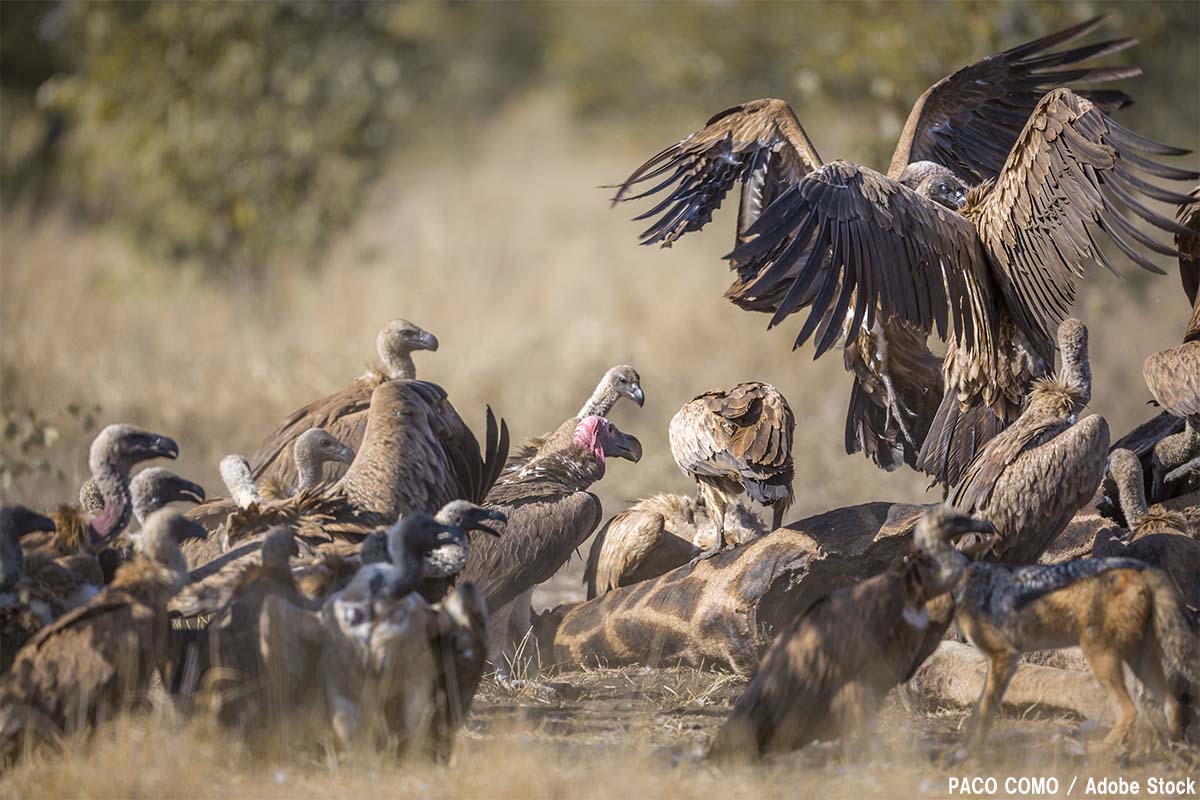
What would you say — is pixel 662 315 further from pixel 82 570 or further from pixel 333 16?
pixel 82 570

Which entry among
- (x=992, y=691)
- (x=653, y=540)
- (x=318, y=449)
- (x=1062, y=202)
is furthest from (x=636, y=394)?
(x=992, y=691)

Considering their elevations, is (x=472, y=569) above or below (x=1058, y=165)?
below

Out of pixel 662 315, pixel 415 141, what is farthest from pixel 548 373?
pixel 415 141

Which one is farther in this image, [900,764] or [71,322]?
[71,322]

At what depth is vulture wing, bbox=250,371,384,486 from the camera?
23.5ft

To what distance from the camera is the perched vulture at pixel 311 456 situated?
6548mm

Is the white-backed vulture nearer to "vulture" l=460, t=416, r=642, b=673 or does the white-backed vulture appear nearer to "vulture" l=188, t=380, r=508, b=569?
"vulture" l=460, t=416, r=642, b=673

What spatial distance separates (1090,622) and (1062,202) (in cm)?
223

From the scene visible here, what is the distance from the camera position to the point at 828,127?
19.2 m

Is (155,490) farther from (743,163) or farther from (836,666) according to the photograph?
(743,163)

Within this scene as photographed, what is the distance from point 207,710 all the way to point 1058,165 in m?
4.10

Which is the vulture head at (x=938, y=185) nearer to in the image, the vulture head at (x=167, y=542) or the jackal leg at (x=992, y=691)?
the jackal leg at (x=992, y=691)

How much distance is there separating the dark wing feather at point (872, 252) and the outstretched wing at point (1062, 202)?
0.52 feet

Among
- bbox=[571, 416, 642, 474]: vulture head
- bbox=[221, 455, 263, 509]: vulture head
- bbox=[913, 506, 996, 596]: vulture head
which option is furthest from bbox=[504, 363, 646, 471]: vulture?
bbox=[913, 506, 996, 596]: vulture head
